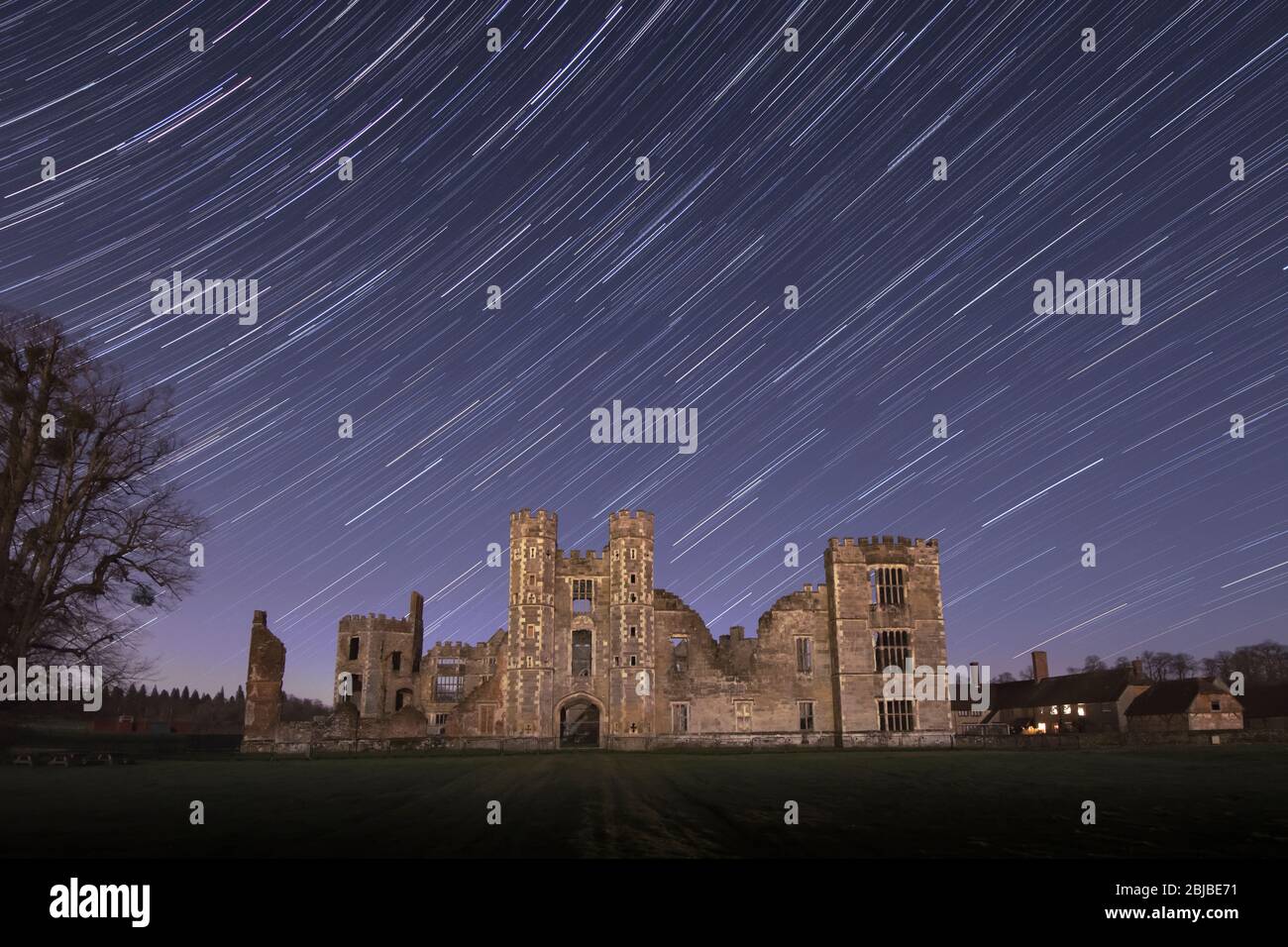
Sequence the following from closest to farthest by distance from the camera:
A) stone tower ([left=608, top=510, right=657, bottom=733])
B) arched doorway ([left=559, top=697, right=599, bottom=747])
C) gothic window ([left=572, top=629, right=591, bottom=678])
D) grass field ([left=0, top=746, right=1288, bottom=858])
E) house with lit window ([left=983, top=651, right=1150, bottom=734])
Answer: grass field ([left=0, top=746, right=1288, bottom=858]) → stone tower ([left=608, top=510, right=657, bottom=733]) → gothic window ([left=572, top=629, right=591, bottom=678]) → arched doorway ([left=559, top=697, right=599, bottom=747]) → house with lit window ([left=983, top=651, right=1150, bottom=734])

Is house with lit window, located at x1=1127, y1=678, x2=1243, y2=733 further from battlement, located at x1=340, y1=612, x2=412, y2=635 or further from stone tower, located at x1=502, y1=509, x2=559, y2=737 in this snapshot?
battlement, located at x1=340, y1=612, x2=412, y2=635

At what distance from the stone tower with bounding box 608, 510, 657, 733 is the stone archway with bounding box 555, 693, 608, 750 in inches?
60.8

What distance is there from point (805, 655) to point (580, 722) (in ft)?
58.9

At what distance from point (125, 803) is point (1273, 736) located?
195 ft

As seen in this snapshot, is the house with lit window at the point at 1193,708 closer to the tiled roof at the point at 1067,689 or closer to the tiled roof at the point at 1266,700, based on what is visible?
the tiled roof at the point at 1266,700

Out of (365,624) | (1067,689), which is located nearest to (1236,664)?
(1067,689)

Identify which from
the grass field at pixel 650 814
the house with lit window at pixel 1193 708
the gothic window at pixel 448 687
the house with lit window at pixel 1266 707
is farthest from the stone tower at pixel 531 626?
the house with lit window at pixel 1266 707

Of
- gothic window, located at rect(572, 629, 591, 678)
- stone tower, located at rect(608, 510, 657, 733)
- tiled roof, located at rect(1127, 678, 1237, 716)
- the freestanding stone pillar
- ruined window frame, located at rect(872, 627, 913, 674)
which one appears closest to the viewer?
the freestanding stone pillar

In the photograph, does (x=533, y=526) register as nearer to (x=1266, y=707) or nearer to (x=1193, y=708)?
(x=1193, y=708)

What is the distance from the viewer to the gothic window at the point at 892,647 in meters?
54.6

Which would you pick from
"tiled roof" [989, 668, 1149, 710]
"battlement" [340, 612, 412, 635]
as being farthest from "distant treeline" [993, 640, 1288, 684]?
"battlement" [340, 612, 412, 635]

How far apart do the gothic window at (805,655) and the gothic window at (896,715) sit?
4.87 meters

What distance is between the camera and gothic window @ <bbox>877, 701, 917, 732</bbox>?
53.2m
